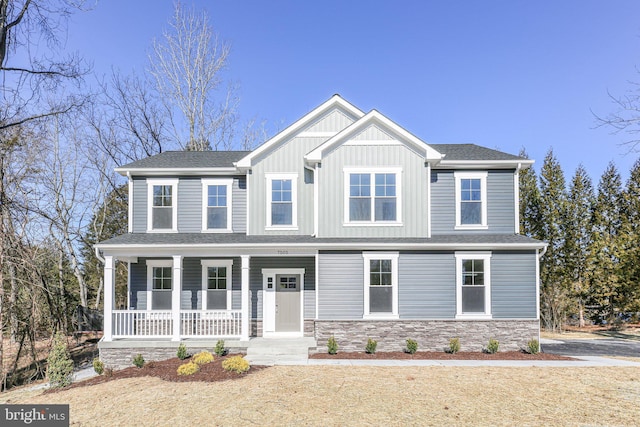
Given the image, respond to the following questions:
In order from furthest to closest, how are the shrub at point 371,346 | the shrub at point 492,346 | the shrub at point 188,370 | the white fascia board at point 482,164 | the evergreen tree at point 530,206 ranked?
the evergreen tree at point 530,206 < the white fascia board at point 482,164 < the shrub at point 492,346 < the shrub at point 371,346 < the shrub at point 188,370

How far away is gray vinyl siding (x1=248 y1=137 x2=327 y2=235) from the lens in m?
15.5

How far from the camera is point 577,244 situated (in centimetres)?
2439

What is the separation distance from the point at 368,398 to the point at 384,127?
30.6 feet

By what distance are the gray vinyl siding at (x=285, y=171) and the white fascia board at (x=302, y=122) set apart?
0.30 metres

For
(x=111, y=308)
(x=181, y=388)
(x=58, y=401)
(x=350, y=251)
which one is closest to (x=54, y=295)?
(x=111, y=308)

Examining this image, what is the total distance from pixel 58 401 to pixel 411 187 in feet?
38.1

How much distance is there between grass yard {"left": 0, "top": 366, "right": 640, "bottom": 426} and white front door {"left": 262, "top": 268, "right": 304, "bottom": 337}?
3.98m

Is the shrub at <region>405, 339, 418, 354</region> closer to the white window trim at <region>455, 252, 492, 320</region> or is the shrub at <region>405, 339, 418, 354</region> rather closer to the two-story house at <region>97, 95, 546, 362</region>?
the two-story house at <region>97, 95, 546, 362</region>

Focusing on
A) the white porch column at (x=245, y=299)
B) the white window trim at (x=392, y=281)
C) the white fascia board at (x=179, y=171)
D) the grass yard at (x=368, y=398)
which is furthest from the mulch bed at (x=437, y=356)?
the white fascia board at (x=179, y=171)

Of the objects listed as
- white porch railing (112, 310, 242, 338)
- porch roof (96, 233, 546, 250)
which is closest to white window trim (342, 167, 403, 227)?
porch roof (96, 233, 546, 250)

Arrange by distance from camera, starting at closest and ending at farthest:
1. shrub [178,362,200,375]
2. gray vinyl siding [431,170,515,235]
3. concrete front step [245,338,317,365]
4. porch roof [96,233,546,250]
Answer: shrub [178,362,200,375]
concrete front step [245,338,317,365]
porch roof [96,233,546,250]
gray vinyl siding [431,170,515,235]

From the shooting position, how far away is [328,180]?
1477 centimetres

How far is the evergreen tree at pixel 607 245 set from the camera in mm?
24000

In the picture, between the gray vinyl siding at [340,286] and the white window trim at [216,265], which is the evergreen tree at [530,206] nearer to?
the gray vinyl siding at [340,286]
